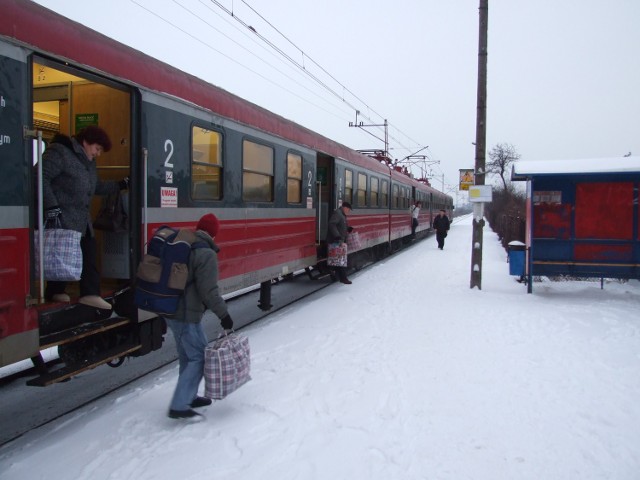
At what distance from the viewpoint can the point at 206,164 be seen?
5855mm

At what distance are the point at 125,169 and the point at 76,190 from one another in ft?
2.89

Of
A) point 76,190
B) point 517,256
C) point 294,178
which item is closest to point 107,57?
point 76,190

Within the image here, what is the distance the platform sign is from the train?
3759 millimetres

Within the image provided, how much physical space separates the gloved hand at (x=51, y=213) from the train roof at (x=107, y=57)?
3.63 feet

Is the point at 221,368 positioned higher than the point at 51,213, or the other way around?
the point at 51,213

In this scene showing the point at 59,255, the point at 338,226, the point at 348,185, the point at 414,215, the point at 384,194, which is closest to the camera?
the point at 59,255

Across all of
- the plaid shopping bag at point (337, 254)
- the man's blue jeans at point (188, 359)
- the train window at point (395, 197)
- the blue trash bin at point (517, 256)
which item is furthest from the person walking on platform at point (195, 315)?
the train window at point (395, 197)

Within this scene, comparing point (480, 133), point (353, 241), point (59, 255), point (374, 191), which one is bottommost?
point (353, 241)

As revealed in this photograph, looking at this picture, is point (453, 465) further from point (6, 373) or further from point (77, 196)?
point (6, 373)

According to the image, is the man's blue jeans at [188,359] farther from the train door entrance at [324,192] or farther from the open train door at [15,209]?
the train door entrance at [324,192]

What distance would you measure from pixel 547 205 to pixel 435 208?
2189 centimetres

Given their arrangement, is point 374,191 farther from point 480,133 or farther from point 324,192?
point 480,133

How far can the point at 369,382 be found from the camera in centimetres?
491

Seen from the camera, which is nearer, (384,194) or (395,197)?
(384,194)
